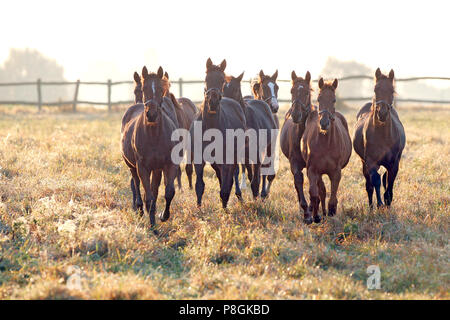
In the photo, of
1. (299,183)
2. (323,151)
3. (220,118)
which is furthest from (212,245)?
(220,118)

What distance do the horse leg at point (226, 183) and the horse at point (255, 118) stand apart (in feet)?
3.40

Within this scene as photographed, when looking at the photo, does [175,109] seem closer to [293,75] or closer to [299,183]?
[293,75]

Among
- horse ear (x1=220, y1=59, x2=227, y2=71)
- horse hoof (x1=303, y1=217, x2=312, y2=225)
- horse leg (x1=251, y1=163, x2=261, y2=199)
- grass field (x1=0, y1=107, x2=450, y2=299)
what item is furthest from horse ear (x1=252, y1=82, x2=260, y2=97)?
horse hoof (x1=303, y1=217, x2=312, y2=225)

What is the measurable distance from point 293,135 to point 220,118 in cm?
115

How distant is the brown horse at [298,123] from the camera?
6875mm

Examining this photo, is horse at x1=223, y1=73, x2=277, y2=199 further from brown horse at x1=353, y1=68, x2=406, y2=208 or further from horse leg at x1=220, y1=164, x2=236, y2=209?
brown horse at x1=353, y1=68, x2=406, y2=208

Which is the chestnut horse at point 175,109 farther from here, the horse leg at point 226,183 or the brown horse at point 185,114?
the horse leg at point 226,183

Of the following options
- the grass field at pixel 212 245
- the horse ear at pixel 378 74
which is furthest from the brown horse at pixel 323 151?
the horse ear at pixel 378 74

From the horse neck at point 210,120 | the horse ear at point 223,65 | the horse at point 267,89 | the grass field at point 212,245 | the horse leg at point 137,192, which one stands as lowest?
the grass field at point 212,245

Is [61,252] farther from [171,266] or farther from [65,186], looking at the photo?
[65,186]

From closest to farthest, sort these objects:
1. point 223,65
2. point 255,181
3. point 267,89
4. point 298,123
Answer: point 298,123 → point 223,65 → point 255,181 → point 267,89

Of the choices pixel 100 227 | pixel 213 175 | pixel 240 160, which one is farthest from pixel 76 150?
pixel 100 227

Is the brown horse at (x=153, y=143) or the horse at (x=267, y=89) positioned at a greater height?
the horse at (x=267, y=89)

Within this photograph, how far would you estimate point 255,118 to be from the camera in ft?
29.0
